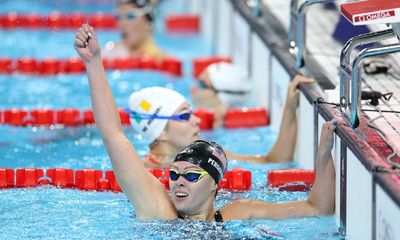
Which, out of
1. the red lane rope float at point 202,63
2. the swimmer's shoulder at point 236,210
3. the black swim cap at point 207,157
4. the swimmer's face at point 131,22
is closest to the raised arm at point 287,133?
the swimmer's shoulder at point 236,210

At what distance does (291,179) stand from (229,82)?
1.66m

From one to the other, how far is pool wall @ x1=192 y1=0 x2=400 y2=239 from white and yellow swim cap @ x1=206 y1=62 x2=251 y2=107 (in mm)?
159

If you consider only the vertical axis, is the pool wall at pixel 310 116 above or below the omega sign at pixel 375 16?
below

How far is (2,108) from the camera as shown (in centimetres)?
740

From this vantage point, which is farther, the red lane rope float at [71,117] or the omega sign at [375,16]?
the red lane rope float at [71,117]

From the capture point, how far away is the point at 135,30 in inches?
334

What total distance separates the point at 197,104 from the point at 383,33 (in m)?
2.68

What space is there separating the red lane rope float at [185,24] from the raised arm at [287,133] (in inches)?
177

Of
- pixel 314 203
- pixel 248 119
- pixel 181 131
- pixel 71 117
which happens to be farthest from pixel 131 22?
pixel 314 203

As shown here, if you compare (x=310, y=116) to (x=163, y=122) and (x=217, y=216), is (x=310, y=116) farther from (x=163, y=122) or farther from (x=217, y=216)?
(x=217, y=216)

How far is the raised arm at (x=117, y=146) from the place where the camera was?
4.29 meters

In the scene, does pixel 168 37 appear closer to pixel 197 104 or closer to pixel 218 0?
Answer: pixel 218 0

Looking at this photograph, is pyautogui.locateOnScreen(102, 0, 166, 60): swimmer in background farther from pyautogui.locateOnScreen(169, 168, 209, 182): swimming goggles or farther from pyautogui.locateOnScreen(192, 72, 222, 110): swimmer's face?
pyautogui.locateOnScreen(169, 168, 209, 182): swimming goggles

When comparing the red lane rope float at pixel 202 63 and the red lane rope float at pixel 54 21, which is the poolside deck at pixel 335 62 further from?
the red lane rope float at pixel 54 21
